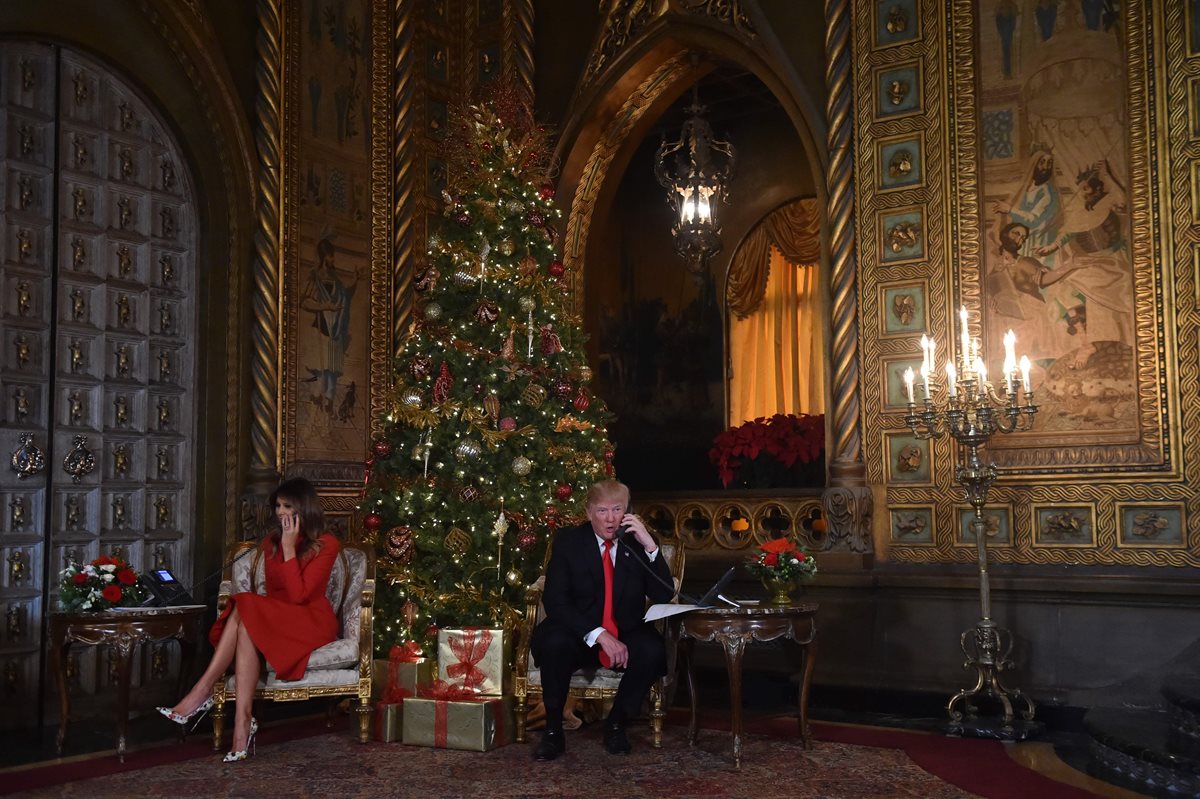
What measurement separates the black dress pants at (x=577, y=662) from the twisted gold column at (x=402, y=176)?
399 cm

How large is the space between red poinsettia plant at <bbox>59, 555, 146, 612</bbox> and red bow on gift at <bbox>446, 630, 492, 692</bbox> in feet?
5.70

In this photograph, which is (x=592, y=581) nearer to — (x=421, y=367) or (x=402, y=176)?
(x=421, y=367)

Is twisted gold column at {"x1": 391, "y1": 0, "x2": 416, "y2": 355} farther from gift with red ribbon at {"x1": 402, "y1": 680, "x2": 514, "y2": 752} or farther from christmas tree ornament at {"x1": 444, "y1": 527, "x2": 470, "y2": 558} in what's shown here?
gift with red ribbon at {"x1": 402, "y1": 680, "x2": 514, "y2": 752}

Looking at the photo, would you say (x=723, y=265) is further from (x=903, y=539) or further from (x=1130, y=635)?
(x=1130, y=635)

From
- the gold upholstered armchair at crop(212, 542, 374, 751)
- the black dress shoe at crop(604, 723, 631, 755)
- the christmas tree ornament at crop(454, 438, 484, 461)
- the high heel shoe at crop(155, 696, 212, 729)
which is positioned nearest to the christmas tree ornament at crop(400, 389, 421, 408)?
the christmas tree ornament at crop(454, 438, 484, 461)

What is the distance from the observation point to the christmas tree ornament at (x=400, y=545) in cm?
696

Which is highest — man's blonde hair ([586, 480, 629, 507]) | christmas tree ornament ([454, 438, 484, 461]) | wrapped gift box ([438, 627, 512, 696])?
christmas tree ornament ([454, 438, 484, 461])

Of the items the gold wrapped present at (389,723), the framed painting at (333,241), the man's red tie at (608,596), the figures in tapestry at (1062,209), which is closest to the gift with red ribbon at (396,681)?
the gold wrapped present at (389,723)

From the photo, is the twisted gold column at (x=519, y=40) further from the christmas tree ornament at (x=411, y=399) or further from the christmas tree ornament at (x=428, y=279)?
the christmas tree ornament at (x=411, y=399)

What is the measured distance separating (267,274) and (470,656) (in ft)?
11.2

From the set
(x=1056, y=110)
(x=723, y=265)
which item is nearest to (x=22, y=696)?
(x=1056, y=110)

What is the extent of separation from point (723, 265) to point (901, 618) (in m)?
5.99

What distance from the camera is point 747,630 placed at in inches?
228

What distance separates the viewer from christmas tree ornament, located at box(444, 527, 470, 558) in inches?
272
